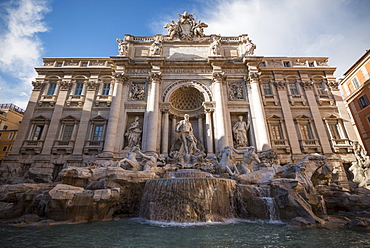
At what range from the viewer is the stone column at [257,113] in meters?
14.2

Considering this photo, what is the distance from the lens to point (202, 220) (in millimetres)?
6289

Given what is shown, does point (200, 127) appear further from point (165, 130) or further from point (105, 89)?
point (105, 89)

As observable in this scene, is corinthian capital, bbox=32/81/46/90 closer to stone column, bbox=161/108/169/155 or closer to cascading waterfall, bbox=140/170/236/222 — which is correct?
stone column, bbox=161/108/169/155

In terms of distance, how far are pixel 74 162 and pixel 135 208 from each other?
941cm

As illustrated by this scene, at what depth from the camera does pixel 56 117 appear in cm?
1593

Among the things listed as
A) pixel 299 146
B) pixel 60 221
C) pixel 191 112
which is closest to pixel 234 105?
pixel 191 112

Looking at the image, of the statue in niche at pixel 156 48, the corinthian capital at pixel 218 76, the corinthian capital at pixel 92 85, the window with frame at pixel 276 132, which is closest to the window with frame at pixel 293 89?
the window with frame at pixel 276 132

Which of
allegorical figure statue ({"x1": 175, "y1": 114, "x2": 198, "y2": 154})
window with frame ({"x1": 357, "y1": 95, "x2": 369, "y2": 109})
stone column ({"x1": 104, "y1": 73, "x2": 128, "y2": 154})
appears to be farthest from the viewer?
window with frame ({"x1": 357, "y1": 95, "x2": 369, "y2": 109})

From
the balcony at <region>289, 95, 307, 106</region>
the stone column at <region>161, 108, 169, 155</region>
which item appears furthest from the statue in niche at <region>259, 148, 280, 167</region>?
the stone column at <region>161, 108, 169, 155</region>

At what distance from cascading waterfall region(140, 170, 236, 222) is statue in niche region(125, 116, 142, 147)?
8.08 m

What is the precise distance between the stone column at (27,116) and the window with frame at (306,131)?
80.9ft

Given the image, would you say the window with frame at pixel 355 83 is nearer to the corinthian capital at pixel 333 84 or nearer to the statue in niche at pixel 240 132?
the corinthian capital at pixel 333 84

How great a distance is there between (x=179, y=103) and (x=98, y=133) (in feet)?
26.6

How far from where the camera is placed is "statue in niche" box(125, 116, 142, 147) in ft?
48.7
